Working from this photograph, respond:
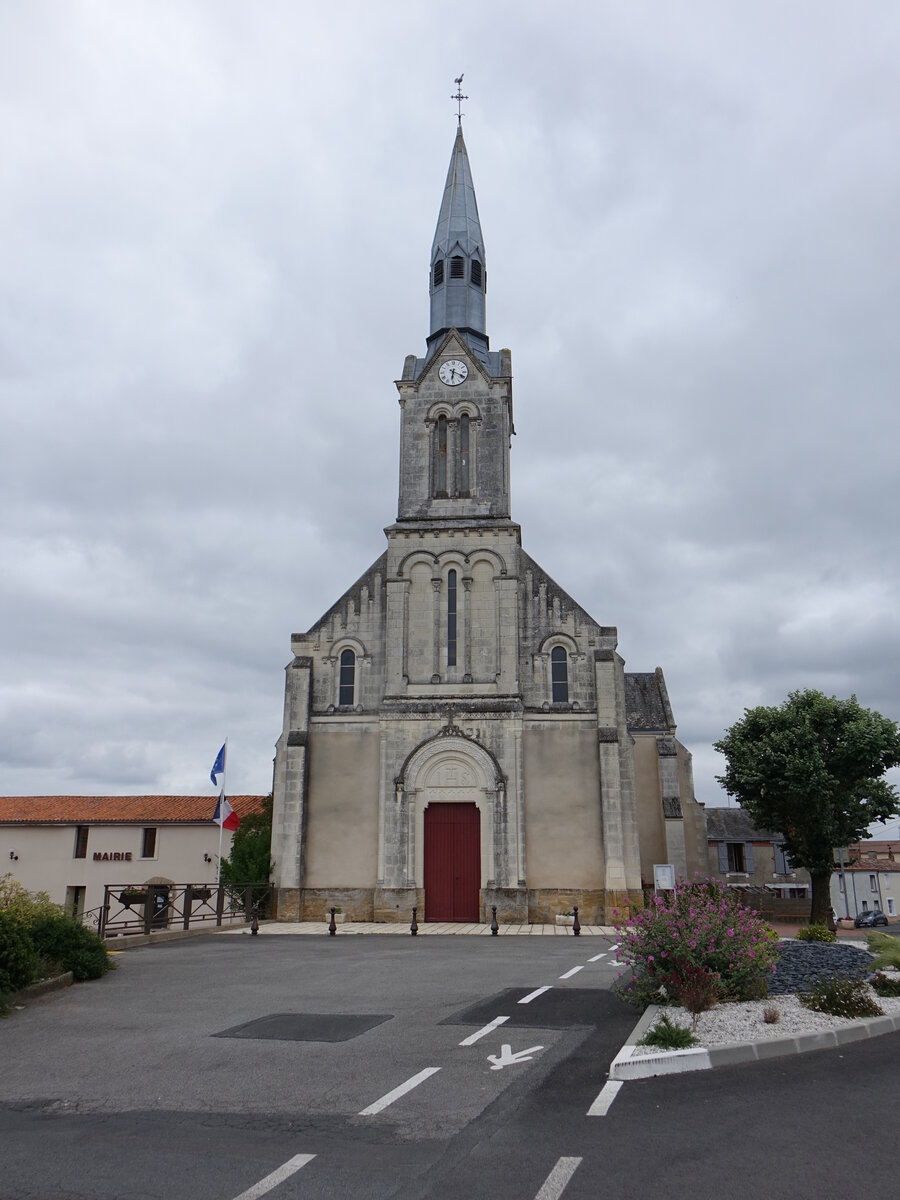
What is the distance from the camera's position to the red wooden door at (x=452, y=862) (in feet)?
89.7

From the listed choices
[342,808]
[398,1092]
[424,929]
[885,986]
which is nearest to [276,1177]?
[398,1092]

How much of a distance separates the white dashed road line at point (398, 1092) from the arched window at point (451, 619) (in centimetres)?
2101

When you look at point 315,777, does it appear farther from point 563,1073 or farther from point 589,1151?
point 589,1151

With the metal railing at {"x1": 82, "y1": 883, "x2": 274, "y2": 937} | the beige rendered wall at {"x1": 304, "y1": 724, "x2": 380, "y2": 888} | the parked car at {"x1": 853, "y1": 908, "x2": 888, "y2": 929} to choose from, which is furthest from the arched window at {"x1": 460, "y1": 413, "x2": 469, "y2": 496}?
the parked car at {"x1": 853, "y1": 908, "x2": 888, "y2": 929}

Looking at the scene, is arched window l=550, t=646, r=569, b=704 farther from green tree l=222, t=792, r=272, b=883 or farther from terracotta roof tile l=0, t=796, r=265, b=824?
terracotta roof tile l=0, t=796, r=265, b=824

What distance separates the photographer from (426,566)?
30.2m

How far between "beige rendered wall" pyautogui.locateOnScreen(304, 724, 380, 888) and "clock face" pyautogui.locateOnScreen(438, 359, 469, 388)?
494 inches

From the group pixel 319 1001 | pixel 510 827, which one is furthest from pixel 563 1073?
pixel 510 827

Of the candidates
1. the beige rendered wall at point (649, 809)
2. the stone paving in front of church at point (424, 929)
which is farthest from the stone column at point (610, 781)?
the beige rendered wall at point (649, 809)

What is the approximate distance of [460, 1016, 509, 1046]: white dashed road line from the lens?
9.54 meters

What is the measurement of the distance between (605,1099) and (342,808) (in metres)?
21.6

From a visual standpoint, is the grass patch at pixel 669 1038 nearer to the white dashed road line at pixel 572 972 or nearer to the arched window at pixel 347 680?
the white dashed road line at pixel 572 972

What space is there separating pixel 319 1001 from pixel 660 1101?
630 cm

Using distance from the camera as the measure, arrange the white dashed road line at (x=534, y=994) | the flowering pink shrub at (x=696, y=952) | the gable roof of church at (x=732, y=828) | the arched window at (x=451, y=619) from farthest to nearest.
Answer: the gable roof of church at (x=732, y=828) → the arched window at (x=451, y=619) → the white dashed road line at (x=534, y=994) → the flowering pink shrub at (x=696, y=952)
